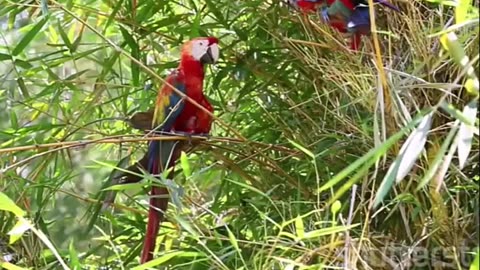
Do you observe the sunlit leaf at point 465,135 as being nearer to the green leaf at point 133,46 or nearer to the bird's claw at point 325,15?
the bird's claw at point 325,15

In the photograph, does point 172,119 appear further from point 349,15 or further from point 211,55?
point 349,15

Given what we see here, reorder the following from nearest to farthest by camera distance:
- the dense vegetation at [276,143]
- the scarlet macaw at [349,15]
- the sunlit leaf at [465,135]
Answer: the sunlit leaf at [465,135], the dense vegetation at [276,143], the scarlet macaw at [349,15]

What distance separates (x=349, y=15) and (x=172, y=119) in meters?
0.23

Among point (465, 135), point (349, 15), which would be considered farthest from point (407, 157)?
point (349, 15)

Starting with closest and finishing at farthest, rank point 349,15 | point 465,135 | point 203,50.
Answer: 1. point 465,135
2. point 349,15
3. point 203,50

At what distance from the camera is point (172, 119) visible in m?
0.83

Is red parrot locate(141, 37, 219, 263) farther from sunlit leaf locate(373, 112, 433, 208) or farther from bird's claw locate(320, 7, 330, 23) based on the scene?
sunlit leaf locate(373, 112, 433, 208)

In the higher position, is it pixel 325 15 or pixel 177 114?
pixel 325 15

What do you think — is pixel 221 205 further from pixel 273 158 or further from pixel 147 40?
pixel 147 40

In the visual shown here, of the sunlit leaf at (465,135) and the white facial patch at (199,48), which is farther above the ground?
the sunlit leaf at (465,135)

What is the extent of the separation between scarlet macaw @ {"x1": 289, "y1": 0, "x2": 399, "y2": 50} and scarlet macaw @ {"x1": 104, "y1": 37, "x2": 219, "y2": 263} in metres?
0.15

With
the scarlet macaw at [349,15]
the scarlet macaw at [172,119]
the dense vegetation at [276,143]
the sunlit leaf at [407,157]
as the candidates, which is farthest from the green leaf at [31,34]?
the sunlit leaf at [407,157]

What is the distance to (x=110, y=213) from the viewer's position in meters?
0.90

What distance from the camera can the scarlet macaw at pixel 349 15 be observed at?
0.68 m
